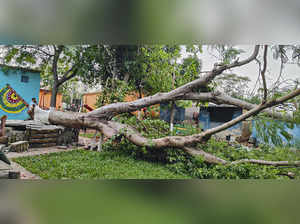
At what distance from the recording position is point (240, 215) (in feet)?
4.66

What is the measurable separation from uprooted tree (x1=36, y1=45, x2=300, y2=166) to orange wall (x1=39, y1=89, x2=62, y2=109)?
0.08 meters

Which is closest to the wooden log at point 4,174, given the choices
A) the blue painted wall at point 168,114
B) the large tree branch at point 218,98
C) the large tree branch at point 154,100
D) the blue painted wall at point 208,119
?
the large tree branch at point 154,100

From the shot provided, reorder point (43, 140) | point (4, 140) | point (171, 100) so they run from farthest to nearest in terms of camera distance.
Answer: point (171, 100) → point (43, 140) → point (4, 140)

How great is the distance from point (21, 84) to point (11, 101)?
0.22 metres

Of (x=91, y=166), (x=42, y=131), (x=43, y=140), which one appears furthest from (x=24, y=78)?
(x=91, y=166)

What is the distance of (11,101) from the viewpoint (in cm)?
199

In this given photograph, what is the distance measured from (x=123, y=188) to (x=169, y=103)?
1.10 meters

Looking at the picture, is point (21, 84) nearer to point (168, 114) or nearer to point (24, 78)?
point (24, 78)

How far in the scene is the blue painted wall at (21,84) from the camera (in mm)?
1985

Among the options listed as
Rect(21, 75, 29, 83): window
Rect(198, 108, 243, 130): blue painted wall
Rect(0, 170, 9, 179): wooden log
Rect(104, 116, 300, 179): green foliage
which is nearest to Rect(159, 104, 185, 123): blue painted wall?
Rect(104, 116, 300, 179): green foliage

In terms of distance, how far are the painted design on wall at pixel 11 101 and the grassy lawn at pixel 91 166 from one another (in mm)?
562
